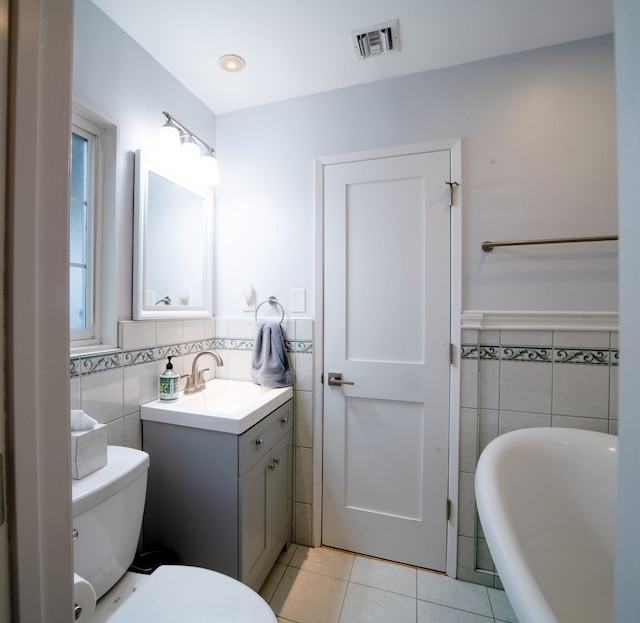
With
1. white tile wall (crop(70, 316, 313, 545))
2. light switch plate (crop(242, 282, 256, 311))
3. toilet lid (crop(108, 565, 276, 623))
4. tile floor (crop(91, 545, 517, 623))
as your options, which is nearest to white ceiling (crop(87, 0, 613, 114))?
light switch plate (crop(242, 282, 256, 311))

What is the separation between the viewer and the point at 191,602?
2.88 ft

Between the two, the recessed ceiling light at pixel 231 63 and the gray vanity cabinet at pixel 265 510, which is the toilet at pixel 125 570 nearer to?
the gray vanity cabinet at pixel 265 510

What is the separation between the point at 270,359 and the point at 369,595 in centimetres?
120

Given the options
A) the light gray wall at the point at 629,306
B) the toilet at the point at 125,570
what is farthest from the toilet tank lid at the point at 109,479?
the light gray wall at the point at 629,306

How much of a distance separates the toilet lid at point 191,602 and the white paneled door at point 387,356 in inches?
32.9

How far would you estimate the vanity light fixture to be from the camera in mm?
1503

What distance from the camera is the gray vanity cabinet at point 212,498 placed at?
4.03 feet

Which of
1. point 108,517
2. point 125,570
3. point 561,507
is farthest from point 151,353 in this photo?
point 561,507

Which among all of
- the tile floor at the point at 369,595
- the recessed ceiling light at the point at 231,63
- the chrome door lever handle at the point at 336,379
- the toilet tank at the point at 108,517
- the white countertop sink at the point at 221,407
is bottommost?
the tile floor at the point at 369,595

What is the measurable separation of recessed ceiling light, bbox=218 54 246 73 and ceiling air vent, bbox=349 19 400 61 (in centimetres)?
54

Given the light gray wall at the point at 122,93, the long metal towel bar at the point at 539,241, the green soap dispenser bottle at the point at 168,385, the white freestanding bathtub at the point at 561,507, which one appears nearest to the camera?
the white freestanding bathtub at the point at 561,507

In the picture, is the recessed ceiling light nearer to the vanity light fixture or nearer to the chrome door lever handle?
the vanity light fixture

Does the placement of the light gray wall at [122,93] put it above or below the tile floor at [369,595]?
above

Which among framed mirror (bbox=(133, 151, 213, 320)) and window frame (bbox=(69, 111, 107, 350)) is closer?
window frame (bbox=(69, 111, 107, 350))
